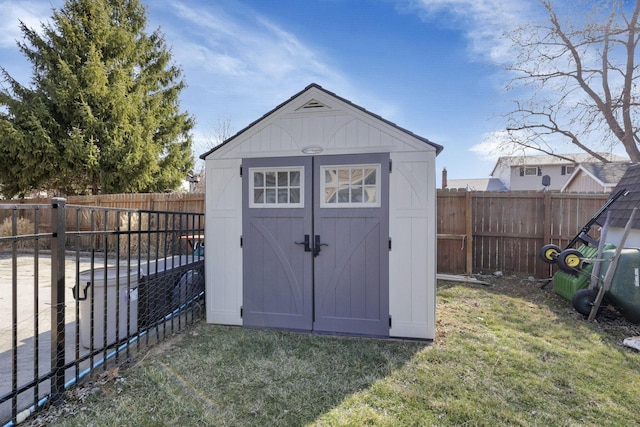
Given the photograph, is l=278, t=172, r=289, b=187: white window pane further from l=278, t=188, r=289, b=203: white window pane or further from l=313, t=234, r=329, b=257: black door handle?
l=313, t=234, r=329, b=257: black door handle

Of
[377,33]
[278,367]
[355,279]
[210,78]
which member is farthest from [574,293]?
[210,78]

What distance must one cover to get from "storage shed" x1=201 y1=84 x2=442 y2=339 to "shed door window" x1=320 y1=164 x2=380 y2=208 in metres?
0.01

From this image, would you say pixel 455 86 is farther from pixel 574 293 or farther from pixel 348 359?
pixel 348 359

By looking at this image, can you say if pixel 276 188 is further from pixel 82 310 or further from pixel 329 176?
pixel 82 310

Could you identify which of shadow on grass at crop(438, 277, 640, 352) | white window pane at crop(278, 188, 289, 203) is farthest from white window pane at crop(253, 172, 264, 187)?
shadow on grass at crop(438, 277, 640, 352)

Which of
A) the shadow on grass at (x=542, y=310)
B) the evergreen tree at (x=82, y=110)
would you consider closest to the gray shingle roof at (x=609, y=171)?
the shadow on grass at (x=542, y=310)

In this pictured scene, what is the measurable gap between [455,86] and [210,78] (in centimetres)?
833

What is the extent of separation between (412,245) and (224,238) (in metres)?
2.28

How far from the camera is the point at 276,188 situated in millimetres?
3930

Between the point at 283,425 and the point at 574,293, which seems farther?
the point at 574,293

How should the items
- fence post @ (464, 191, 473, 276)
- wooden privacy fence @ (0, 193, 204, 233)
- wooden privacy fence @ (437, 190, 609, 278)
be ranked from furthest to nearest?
wooden privacy fence @ (0, 193, 204, 233)
fence post @ (464, 191, 473, 276)
wooden privacy fence @ (437, 190, 609, 278)

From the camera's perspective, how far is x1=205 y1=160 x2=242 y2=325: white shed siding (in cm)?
→ 399

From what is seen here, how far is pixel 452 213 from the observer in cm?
671

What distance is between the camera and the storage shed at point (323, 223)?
3.58m
